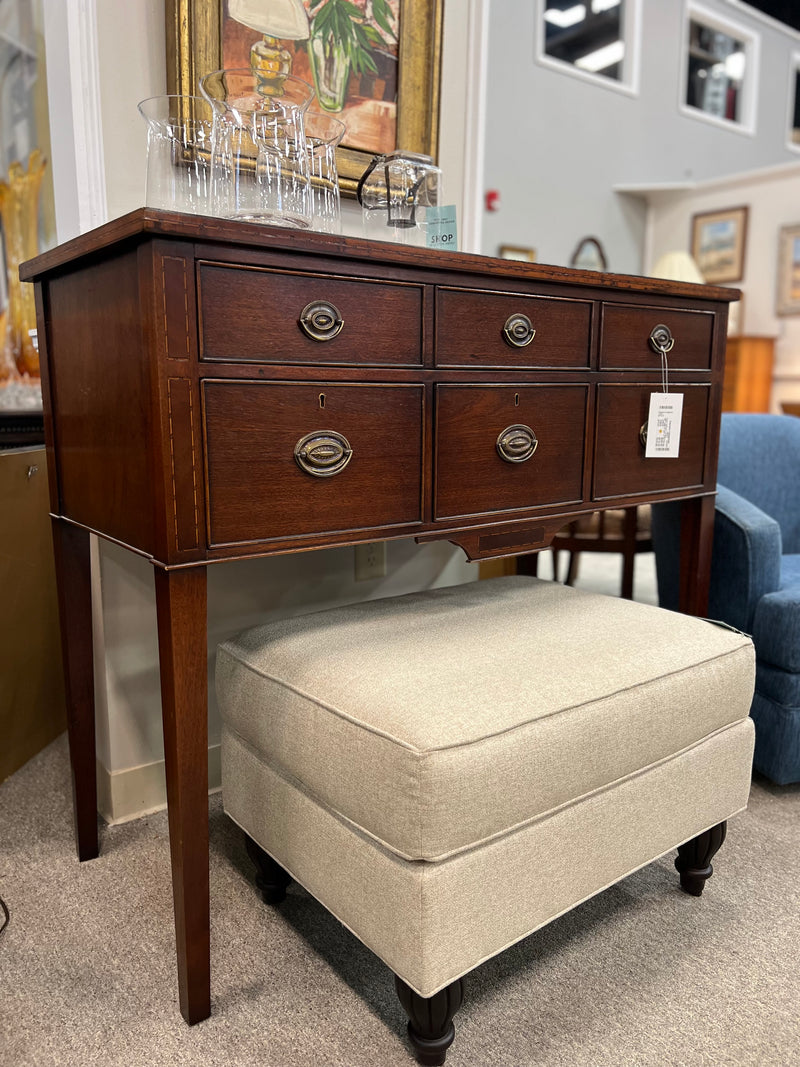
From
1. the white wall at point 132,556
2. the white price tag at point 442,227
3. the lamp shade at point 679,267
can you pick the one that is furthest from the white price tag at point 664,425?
the lamp shade at point 679,267

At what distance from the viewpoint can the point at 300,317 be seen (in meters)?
1.00

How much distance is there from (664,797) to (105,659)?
1058mm

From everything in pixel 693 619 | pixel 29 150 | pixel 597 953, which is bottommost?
pixel 597 953

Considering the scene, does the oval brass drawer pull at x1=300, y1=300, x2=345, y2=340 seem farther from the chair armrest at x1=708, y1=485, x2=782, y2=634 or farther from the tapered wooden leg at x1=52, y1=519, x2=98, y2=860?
the chair armrest at x1=708, y1=485, x2=782, y2=634

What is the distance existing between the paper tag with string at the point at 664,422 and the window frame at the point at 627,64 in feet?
16.2

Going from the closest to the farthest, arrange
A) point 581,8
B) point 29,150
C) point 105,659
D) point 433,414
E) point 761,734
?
point 433,414 → point 105,659 → point 761,734 → point 29,150 → point 581,8

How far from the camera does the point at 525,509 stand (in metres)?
1.31

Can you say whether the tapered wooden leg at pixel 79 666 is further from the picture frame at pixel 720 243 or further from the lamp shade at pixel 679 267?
the picture frame at pixel 720 243

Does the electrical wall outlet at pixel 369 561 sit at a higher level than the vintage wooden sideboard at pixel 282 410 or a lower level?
lower

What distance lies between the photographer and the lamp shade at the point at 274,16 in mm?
1437

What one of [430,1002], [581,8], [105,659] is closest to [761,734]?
[430,1002]

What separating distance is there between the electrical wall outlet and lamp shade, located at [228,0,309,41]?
42.0 inches

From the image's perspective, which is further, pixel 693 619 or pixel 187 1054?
pixel 693 619

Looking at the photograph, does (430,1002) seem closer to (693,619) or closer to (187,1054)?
(187,1054)
